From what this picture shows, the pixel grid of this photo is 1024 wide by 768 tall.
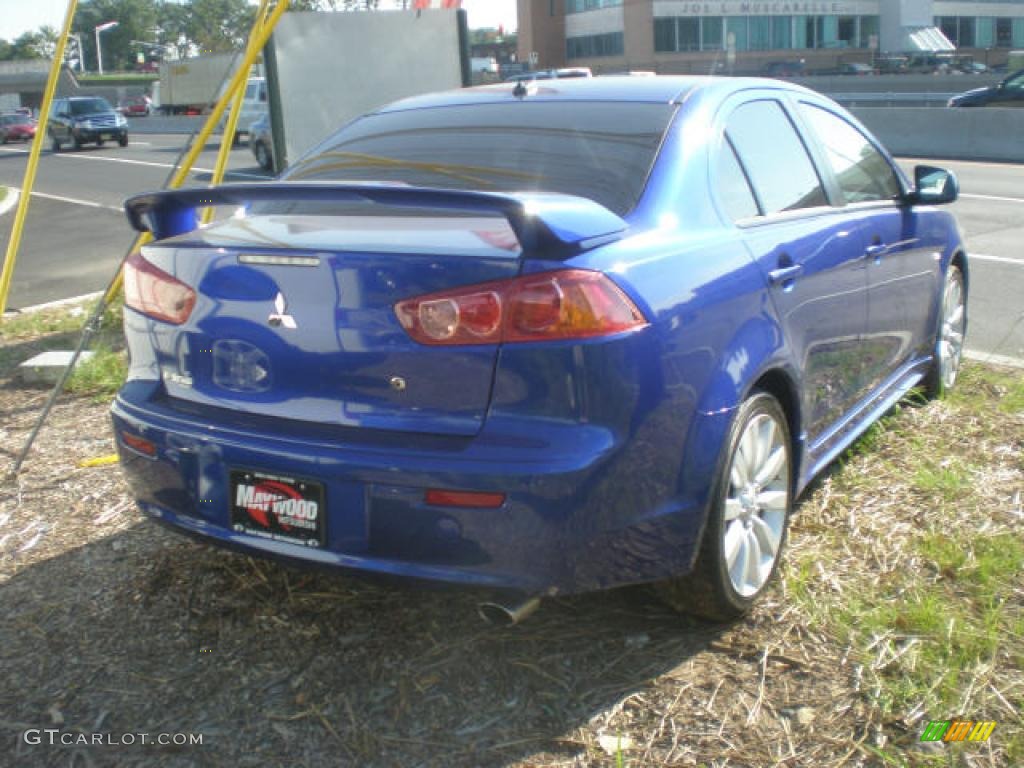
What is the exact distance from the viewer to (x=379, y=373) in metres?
2.79

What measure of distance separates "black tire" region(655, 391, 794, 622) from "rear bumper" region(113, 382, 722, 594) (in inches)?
4.7

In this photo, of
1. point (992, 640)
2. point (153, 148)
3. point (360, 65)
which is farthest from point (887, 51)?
point (992, 640)

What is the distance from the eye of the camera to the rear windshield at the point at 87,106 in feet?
123

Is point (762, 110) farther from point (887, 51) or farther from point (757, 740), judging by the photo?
point (887, 51)

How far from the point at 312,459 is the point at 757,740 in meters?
1.31

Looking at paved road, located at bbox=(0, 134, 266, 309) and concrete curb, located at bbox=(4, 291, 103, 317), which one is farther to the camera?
paved road, located at bbox=(0, 134, 266, 309)

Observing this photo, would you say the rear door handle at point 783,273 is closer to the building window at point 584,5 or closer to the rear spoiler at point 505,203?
the rear spoiler at point 505,203

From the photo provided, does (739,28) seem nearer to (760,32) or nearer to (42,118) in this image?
(760,32)

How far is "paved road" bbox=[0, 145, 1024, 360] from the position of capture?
26.1 feet

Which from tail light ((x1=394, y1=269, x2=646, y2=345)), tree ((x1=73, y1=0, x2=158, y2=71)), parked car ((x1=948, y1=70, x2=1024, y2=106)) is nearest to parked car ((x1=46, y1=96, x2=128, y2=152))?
parked car ((x1=948, y1=70, x2=1024, y2=106))

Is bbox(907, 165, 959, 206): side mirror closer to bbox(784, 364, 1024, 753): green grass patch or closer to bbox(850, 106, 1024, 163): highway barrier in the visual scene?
bbox(784, 364, 1024, 753): green grass patch

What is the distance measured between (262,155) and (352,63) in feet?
53.1

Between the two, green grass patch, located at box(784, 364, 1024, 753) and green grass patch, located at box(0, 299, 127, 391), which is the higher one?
green grass patch, located at box(0, 299, 127, 391)

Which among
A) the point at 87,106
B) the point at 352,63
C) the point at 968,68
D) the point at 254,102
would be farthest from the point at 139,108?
the point at 352,63
